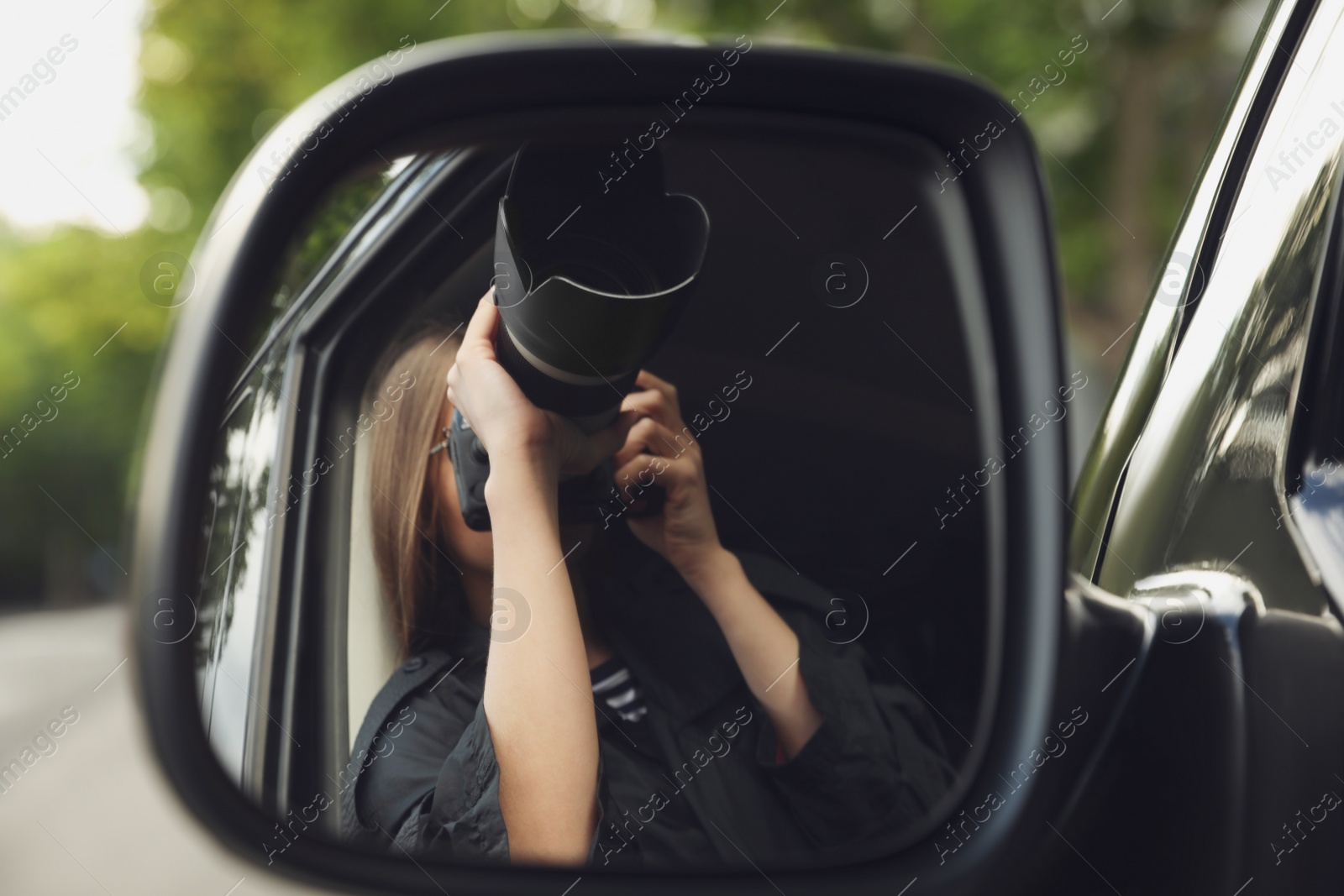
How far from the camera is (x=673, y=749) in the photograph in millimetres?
1001

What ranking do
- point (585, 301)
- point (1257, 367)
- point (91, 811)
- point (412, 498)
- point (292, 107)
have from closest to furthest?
1. point (585, 301)
2. point (412, 498)
3. point (1257, 367)
4. point (91, 811)
5. point (292, 107)

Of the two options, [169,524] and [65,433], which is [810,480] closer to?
[169,524]

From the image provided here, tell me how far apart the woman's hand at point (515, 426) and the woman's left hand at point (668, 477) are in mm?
17

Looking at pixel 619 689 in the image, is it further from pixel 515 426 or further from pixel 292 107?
pixel 292 107

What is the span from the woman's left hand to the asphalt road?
505 millimetres

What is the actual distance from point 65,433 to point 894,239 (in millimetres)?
28989

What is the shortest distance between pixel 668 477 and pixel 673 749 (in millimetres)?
255

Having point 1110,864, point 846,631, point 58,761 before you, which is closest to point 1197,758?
point 1110,864

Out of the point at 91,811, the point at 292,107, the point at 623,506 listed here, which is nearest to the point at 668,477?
the point at 623,506

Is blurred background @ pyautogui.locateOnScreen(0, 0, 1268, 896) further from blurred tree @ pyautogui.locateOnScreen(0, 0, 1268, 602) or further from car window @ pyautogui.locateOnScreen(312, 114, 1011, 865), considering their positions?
car window @ pyautogui.locateOnScreen(312, 114, 1011, 865)

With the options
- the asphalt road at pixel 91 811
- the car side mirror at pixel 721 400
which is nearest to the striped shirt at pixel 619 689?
the car side mirror at pixel 721 400

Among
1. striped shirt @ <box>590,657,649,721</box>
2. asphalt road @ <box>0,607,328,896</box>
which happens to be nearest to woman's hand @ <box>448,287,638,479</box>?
striped shirt @ <box>590,657,649,721</box>

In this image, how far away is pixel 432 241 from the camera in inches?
43.3

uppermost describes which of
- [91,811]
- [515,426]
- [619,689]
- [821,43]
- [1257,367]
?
[91,811]
